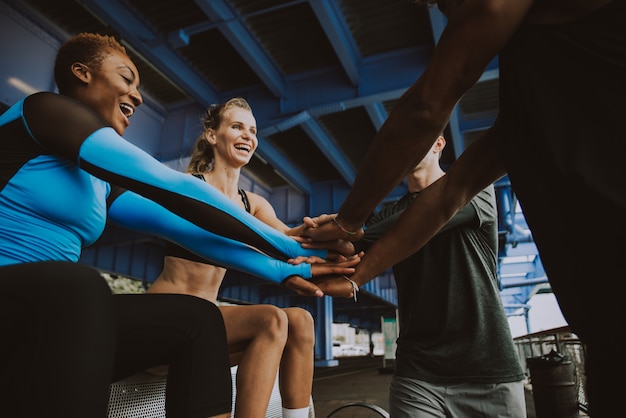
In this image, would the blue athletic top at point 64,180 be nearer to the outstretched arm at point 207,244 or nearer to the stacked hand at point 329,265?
the outstretched arm at point 207,244

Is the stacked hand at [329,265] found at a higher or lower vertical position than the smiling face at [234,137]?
lower

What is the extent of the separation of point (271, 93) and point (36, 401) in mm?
7789

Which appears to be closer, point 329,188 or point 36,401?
point 36,401

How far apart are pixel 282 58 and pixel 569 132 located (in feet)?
24.1

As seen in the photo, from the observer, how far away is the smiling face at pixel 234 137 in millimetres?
2805

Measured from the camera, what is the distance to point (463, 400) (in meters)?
1.90

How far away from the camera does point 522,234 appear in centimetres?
1323

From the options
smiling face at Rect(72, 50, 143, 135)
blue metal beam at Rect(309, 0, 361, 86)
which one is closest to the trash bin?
blue metal beam at Rect(309, 0, 361, 86)

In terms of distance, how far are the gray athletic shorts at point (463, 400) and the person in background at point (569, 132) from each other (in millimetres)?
1244

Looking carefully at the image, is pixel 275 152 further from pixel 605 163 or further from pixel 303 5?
pixel 605 163

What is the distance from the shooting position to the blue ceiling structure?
20.1ft

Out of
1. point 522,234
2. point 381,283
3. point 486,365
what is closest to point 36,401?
point 486,365

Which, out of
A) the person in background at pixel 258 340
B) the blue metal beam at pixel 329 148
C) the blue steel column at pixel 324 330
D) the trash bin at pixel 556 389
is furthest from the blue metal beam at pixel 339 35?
the blue steel column at pixel 324 330

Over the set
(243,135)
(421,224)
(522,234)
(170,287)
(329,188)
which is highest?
(329,188)
